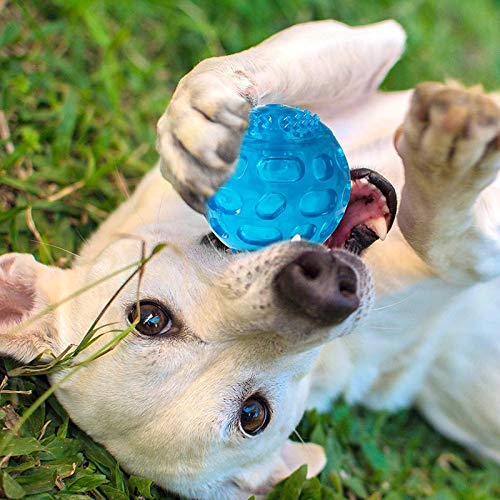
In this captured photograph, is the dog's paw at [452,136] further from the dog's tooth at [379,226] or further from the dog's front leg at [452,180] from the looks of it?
the dog's tooth at [379,226]

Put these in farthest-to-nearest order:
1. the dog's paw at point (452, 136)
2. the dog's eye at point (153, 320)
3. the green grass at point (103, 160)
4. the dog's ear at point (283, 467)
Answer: the dog's ear at point (283, 467) < the green grass at point (103, 160) < the dog's eye at point (153, 320) < the dog's paw at point (452, 136)

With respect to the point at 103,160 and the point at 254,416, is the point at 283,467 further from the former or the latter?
the point at 103,160

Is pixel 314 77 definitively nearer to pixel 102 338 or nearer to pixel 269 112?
pixel 269 112

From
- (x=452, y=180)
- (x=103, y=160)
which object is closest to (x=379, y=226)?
(x=452, y=180)

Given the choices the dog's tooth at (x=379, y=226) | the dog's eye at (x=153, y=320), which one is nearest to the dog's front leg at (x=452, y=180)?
the dog's tooth at (x=379, y=226)

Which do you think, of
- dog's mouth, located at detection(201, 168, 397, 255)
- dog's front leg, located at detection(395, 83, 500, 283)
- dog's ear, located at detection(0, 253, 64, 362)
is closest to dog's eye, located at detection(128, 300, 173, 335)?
dog's mouth, located at detection(201, 168, 397, 255)

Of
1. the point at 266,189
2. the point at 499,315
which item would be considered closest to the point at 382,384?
the point at 499,315
